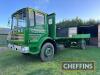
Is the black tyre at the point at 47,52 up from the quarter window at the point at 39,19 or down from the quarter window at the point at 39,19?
down

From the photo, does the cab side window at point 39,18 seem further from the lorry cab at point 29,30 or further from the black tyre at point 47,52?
the black tyre at point 47,52

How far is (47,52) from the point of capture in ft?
26.9

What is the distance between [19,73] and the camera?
621cm

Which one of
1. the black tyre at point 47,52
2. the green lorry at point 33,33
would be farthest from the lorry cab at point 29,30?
the black tyre at point 47,52

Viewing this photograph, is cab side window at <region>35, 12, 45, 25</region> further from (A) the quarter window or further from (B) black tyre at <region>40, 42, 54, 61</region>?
(B) black tyre at <region>40, 42, 54, 61</region>

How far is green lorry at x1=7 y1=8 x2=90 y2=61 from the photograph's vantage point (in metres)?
7.29

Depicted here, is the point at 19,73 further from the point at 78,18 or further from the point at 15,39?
the point at 78,18

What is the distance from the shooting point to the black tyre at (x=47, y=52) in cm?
796

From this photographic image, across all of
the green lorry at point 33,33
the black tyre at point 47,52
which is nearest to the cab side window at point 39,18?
the green lorry at point 33,33

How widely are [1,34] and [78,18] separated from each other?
577 inches

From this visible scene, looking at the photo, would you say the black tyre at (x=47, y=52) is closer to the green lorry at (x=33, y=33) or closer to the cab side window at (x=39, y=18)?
the green lorry at (x=33, y=33)

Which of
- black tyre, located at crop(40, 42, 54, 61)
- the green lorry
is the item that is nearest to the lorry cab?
the green lorry

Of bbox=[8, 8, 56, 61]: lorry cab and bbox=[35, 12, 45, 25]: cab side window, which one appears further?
bbox=[35, 12, 45, 25]: cab side window

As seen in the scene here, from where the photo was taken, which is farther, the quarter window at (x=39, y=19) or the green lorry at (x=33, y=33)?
the quarter window at (x=39, y=19)
